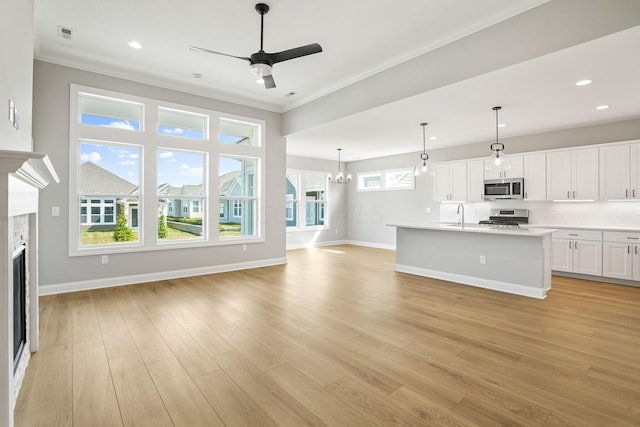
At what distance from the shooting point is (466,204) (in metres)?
7.58

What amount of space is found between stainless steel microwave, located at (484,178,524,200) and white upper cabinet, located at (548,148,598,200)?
0.48 m

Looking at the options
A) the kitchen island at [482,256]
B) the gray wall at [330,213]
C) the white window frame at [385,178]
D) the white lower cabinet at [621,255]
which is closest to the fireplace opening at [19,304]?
the kitchen island at [482,256]

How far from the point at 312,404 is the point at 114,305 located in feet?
10.4

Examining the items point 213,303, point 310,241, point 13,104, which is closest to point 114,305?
point 213,303

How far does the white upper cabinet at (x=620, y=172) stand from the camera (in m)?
5.10

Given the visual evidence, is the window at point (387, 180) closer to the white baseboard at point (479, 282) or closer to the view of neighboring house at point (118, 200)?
the white baseboard at point (479, 282)

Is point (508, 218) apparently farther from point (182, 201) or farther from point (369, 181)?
point (182, 201)

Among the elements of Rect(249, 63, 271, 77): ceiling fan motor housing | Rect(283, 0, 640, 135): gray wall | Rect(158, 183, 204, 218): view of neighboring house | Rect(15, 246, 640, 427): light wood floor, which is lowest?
Rect(15, 246, 640, 427): light wood floor

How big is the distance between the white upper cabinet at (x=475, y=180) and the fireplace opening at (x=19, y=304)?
296 inches

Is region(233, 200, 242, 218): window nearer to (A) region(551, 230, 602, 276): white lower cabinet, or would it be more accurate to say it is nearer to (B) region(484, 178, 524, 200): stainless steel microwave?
(B) region(484, 178, 524, 200): stainless steel microwave

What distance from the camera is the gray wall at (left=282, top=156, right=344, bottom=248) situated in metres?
9.47

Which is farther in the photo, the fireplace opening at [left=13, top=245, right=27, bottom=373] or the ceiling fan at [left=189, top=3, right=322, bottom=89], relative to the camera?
the ceiling fan at [left=189, top=3, right=322, bottom=89]

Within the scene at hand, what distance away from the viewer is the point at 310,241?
32.2 ft

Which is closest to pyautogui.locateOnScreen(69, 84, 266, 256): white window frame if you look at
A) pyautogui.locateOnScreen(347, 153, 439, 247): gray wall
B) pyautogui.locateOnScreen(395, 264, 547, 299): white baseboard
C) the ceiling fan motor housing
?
the ceiling fan motor housing
